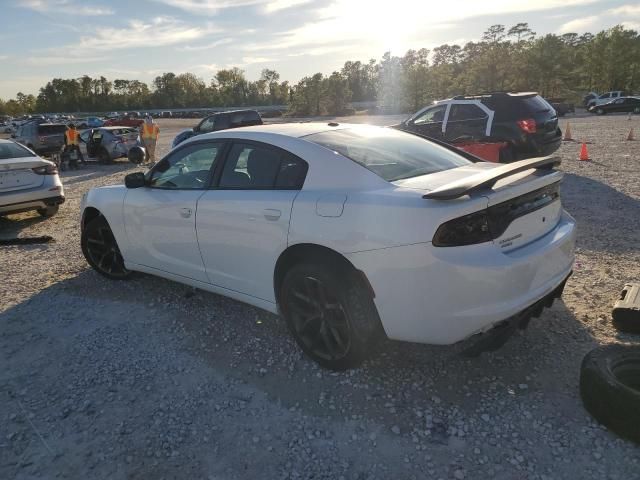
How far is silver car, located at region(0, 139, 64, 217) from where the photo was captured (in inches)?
299

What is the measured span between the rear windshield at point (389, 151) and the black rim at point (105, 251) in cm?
269

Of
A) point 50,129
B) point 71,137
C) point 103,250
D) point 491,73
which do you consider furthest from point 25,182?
point 491,73

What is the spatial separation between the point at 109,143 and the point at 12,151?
979 centimetres

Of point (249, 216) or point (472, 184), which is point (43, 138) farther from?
point (472, 184)

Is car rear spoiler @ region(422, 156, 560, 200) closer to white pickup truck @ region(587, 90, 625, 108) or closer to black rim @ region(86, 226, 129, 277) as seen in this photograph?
black rim @ region(86, 226, 129, 277)

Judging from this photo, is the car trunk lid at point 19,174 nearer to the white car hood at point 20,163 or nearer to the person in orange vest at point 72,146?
the white car hood at point 20,163

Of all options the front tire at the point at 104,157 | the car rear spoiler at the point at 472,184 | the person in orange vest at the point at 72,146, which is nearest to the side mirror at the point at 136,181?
the car rear spoiler at the point at 472,184

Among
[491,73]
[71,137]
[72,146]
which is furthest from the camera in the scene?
[491,73]

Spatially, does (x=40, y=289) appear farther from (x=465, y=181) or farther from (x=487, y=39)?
(x=487, y=39)

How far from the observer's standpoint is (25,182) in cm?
789

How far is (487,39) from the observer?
56.8 meters

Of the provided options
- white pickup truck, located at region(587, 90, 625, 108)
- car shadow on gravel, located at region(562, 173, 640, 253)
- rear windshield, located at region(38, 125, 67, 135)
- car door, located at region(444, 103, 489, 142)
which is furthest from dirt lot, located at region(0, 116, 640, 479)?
white pickup truck, located at region(587, 90, 625, 108)

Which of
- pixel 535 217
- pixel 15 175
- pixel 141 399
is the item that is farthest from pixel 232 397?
pixel 15 175

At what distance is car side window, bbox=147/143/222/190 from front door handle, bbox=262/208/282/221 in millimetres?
827
